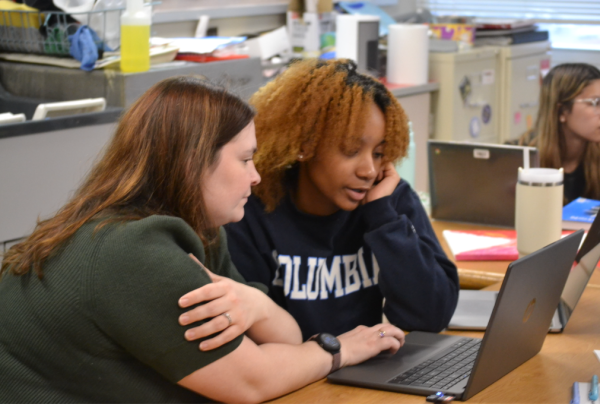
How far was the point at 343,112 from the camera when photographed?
4.60 feet

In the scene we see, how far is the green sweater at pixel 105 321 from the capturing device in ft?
2.94

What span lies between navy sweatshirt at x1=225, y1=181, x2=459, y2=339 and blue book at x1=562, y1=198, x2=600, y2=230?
0.58 m

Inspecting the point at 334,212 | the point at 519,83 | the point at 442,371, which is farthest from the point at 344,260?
the point at 519,83

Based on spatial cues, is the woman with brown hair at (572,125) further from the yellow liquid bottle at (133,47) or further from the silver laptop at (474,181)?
the yellow liquid bottle at (133,47)

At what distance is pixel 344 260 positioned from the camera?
58.6 inches

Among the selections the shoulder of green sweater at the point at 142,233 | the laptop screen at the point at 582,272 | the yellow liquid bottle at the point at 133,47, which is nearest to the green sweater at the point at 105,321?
the shoulder of green sweater at the point at 142,233

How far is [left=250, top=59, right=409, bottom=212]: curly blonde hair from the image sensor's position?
1.41 metres

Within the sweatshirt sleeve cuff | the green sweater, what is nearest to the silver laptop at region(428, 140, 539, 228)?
the sweatshirt sleeve cuff

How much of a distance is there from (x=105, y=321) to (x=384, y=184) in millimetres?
740

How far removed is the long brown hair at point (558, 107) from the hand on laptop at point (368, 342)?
4.59 ft

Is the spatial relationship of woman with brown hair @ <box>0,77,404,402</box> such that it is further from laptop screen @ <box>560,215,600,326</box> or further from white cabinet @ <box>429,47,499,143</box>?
white cabinet @ <box>429,47,499,143</box>

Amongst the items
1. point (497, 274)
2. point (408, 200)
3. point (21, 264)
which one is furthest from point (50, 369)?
point (497, 274)

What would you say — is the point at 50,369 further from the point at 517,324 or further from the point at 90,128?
the point at 90,128

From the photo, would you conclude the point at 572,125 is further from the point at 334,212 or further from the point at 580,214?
the point at 334,212
